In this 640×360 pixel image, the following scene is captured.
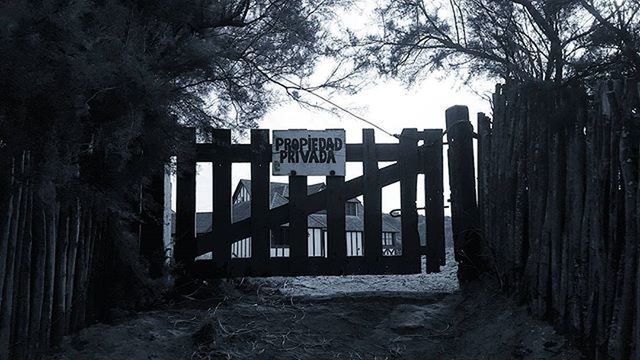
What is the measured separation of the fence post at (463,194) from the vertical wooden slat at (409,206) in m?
0.34

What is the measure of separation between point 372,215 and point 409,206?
343 millimetres

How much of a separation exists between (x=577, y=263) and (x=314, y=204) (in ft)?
8.81

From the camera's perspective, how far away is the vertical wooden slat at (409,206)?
6320 mm

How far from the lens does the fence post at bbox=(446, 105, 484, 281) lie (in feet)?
20.1

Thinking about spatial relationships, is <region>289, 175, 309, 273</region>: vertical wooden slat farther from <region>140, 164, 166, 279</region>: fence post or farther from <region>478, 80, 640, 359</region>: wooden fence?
<region>478, 80, 640, 359</region>: wooden fence

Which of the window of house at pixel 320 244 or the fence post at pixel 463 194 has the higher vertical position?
the fence post at pixel 463 194

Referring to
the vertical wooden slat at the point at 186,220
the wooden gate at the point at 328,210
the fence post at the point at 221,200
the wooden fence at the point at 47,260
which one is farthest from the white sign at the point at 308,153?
the wooden fence at the point at 47,260

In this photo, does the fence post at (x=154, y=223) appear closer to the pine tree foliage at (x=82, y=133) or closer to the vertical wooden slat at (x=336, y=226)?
the pine tree foliage at (x=82, y=133)

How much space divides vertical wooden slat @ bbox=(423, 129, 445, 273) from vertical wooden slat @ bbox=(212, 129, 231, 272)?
5.83 feet

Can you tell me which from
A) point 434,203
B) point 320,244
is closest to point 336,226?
point 434,203

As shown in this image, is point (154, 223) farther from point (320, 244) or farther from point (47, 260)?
point (320, 244)

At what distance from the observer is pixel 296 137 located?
6.39 meters

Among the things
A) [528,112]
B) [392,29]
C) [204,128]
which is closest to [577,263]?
[528,112]

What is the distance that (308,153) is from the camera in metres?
6.38
